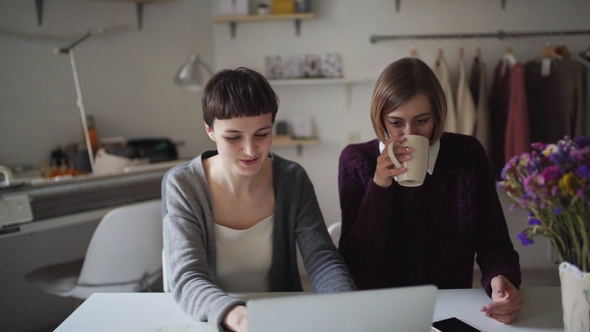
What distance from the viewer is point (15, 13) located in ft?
8.43

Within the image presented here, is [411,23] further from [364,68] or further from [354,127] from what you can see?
[354,127]

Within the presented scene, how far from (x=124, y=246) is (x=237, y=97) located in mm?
988

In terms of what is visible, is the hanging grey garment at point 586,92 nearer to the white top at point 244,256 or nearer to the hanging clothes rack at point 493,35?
the hanging clothes rack at point 493,35

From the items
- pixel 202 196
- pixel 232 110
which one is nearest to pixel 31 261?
pixel 202 196

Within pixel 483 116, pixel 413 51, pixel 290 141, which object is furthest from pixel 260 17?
pixel 483 116

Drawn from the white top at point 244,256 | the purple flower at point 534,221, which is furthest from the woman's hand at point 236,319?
the purple flower at point 534,221

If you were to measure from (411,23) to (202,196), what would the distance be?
2.34m

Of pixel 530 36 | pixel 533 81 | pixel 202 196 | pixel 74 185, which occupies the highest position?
pixel 530 36

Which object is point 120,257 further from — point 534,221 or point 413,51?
point 413,51

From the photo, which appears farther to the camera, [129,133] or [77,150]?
[129,133]

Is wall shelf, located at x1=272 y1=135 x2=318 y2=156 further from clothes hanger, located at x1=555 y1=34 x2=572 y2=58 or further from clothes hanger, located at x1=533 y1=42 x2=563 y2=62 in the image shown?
clothes hanger, located at x1=555 y1=34 x2=572 y2=58

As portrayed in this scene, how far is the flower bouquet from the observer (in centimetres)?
68

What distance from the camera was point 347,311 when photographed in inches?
28.9

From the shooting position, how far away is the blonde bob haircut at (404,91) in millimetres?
1150
